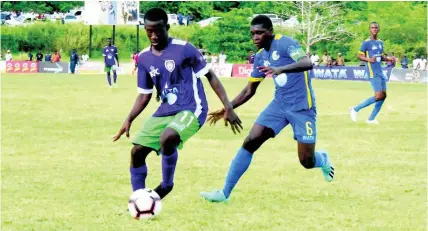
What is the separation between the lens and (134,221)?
25.2 feet

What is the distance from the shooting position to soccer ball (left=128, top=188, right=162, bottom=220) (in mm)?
7625

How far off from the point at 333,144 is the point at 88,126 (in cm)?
568

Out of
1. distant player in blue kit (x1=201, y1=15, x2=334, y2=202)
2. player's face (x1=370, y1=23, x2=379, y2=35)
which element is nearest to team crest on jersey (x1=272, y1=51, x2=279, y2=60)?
distant player in blue kit (x1=201, y1=15, x2=334, y2=202)

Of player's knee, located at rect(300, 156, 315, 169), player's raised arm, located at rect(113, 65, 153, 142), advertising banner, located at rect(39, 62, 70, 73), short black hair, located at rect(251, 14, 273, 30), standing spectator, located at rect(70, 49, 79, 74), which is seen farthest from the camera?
advertising banner, located at rect(39, 62, 70, 73)

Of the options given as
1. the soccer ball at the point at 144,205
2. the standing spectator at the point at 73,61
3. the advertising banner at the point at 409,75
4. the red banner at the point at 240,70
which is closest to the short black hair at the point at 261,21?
the soccer ball at the point at 144,205

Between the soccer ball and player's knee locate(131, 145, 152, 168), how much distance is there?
443 millimetres

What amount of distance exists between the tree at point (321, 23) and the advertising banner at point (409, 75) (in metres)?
19.7

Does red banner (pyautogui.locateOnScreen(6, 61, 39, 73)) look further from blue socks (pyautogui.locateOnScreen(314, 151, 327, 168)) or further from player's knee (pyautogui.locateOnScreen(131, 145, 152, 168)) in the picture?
player's knee (pyautogui.locateOnScreen(131, 145, 152, 168))

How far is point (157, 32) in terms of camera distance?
7.91 m

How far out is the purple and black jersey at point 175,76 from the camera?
26.6ft

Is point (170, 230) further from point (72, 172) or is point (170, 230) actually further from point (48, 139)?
point (48, 139)

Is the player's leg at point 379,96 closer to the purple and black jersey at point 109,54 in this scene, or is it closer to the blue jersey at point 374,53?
the blue jersey at point 374,53

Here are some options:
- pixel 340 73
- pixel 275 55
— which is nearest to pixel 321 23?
pixel 340 73

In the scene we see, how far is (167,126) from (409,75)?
36.6m
